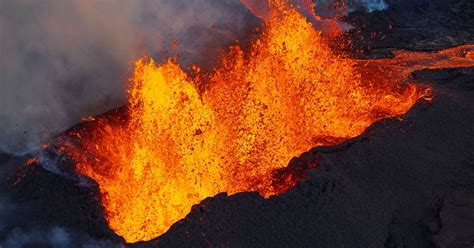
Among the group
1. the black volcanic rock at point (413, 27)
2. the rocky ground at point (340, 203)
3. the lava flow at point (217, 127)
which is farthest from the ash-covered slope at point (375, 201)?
the black volcanic rock at point (413, 27)

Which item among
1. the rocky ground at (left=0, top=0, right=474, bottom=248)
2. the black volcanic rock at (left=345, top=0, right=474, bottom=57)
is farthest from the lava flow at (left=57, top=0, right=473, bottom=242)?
the black volcanic rock at (left=345, top=0, right=474, bottom=57)

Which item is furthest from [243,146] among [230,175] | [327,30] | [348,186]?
[327,30]

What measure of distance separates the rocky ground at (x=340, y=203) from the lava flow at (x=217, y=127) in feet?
1.26

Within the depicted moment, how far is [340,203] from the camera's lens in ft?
16.1

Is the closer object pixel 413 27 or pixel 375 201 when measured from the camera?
pixel 375 201

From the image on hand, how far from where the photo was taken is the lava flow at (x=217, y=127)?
17.6ft

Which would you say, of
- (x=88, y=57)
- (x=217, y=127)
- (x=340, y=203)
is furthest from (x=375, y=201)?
(x=88, y=57)

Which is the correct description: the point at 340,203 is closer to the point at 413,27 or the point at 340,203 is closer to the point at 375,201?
the point at 375,201

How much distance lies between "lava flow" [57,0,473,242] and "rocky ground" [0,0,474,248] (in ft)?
1.26

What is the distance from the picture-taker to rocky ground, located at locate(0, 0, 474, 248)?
442 cm

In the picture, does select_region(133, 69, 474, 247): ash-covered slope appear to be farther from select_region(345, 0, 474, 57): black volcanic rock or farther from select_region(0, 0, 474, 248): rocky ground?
select_region(345, 0, 474, 57): black volcanic rock

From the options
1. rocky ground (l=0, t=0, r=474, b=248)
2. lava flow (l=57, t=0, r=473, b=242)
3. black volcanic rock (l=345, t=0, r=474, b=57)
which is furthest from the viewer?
black volcanic rock (l=345, t=0, r=474, b=57)

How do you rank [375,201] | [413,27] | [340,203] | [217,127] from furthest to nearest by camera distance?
[413,27], [217,127], [375,201], [340,203]

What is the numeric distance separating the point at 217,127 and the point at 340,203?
2.36 metres
